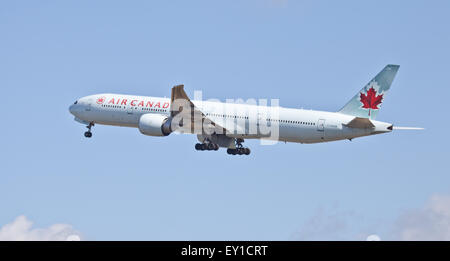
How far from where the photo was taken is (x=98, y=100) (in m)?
80.6

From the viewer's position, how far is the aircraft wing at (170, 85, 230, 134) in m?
71.7

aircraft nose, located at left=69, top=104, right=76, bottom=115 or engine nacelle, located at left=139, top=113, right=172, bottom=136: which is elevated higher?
aircraft nose, located at left=69, top=104, right=76, bottom=115

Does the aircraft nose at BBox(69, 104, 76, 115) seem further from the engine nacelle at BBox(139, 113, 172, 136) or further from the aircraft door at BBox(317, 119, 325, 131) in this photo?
the aircraft door at BBox(317, 119, 325, 131)

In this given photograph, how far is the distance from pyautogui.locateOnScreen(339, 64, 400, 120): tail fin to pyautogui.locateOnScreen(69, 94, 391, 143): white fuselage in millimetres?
1454

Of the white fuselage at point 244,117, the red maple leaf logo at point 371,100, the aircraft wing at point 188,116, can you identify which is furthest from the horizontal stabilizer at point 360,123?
the aircraft wing at point 188,116

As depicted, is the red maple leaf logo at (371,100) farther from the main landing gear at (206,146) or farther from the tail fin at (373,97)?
the main landing gear at (206,146)

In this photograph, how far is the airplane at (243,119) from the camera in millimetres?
71500

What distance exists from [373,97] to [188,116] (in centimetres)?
1520

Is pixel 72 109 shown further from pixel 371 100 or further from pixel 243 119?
pixel 371 100

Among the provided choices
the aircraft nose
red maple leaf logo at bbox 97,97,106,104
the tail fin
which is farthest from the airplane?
the aircraft nose

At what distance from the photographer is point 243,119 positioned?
244 feet

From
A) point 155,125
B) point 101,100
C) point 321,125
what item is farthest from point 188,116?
point 321,125
